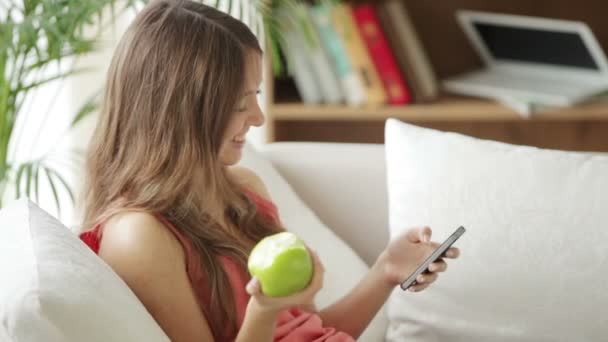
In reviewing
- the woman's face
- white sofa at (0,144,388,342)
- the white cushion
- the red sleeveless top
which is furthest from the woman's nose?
the white cushion

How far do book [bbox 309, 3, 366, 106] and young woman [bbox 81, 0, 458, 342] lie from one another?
1.23m

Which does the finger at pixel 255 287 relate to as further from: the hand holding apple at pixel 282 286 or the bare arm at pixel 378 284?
the bare arm at pixel 378 284

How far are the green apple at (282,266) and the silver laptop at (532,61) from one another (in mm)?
1578

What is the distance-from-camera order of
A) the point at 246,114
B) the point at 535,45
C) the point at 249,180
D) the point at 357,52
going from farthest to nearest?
the point at 535,45 < the point at 357,52 < the point at 249,180 < the point at 246,114

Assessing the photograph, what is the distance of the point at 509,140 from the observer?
298 centimetres

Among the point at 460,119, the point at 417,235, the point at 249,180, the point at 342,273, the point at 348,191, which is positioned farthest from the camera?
the point at 460,119

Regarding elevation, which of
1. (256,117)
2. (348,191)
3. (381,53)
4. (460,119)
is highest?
(256,117)

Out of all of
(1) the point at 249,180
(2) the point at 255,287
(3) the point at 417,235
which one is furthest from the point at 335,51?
(2) the point at 255,287

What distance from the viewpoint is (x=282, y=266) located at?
1.07 meters

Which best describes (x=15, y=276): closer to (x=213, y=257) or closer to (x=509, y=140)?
(x=213, y=257)

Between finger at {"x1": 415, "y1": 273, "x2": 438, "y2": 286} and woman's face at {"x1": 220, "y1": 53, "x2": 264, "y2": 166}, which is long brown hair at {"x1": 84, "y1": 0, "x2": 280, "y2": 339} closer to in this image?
woman's face at {"x1": 220, "y1": 53, "x2": 264, "y2": 166}

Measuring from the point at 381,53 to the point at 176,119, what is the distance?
1.38 m

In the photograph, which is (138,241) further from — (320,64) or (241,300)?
(320,64)

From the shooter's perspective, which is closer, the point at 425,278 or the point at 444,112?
the point at 425,278
